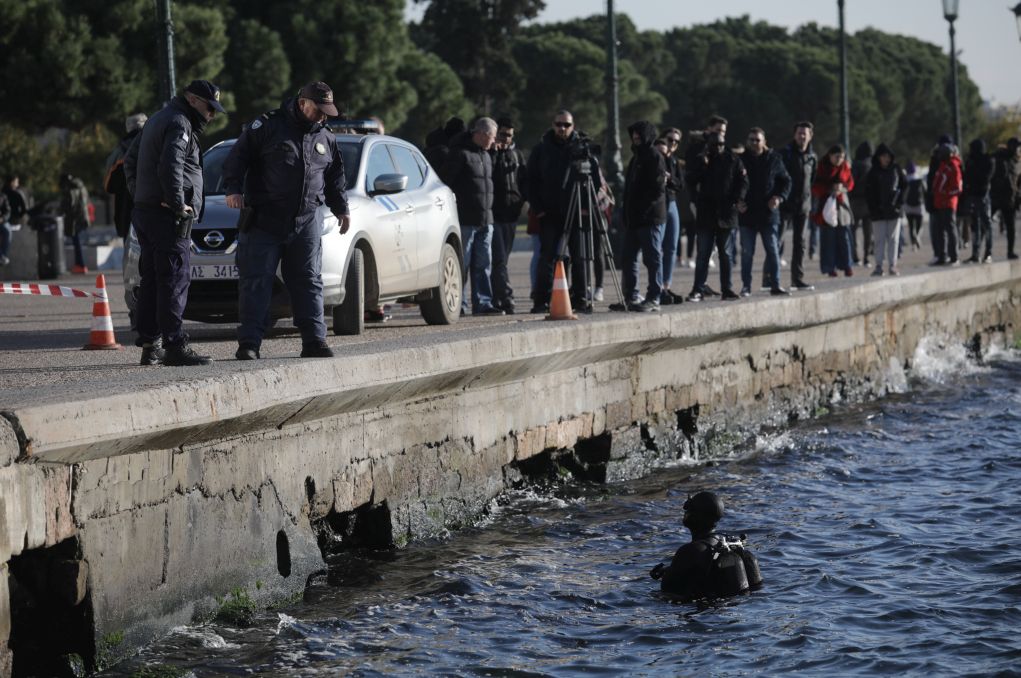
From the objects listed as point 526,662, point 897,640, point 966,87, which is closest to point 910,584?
point 897,640

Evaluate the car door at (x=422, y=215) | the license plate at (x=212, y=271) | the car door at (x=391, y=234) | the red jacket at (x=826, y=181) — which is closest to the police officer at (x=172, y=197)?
the license plate at (x=212, y=271)

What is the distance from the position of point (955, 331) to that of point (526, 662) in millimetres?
15190

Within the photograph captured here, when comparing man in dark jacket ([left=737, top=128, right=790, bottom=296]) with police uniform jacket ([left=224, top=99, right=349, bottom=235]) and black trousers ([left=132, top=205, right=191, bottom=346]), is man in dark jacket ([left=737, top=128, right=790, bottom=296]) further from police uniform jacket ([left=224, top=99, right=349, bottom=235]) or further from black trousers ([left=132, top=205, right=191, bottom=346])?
black trousers ([left=132, top=205, right=191, bottom=346])

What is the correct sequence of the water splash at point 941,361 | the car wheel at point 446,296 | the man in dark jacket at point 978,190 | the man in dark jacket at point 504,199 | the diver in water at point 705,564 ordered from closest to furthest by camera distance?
the diver in water at point 705,564, the car wheel at point 446,296, the man in dark jacket at point 504,199, the water splash at point 941,361, the man in dark jacket at point 978,190

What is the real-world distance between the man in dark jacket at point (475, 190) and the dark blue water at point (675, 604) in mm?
2899

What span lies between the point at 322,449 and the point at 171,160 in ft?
6.03

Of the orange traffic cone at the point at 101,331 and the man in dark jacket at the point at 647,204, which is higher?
the man in dark jacket at the point at 647,204

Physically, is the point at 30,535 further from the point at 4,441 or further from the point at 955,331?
the point at 955,331

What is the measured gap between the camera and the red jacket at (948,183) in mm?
22000

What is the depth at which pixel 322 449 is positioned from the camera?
30.0 feet

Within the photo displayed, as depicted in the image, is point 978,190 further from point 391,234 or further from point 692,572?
point 692,572

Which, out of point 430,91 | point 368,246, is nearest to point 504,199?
point 368,246

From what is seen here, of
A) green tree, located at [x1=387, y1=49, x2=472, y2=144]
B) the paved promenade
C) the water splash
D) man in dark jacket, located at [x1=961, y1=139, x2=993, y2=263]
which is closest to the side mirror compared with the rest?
the paved promenade

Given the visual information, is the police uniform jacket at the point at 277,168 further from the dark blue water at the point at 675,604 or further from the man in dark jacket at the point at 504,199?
the man in dark jacket at the point at 504,199
